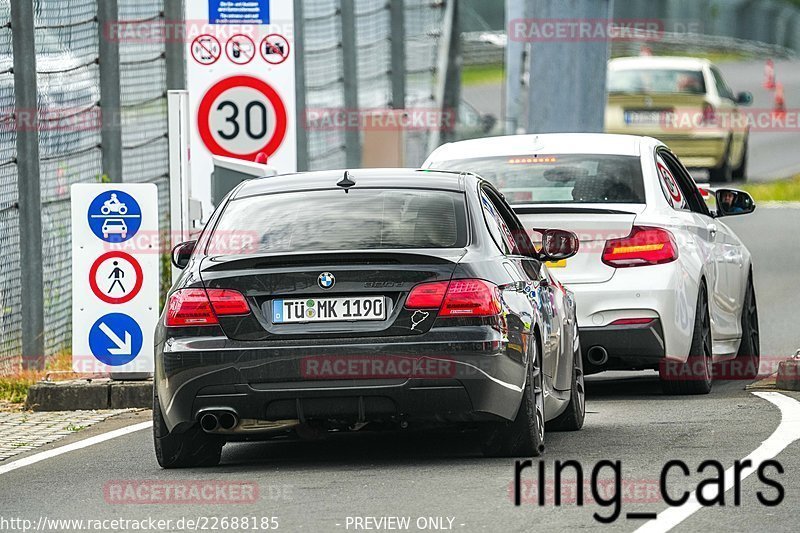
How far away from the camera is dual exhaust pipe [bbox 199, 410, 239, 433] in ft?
29.2

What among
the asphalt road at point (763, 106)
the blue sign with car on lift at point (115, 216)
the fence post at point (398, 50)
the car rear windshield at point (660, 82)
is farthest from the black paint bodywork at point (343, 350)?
the asphalt road at point (763, 106)

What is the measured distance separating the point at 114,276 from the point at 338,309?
14.1ft

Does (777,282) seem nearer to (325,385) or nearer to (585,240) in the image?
(585,240)

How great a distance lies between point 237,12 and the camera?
15.0 meters

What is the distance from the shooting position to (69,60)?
50.0 feet

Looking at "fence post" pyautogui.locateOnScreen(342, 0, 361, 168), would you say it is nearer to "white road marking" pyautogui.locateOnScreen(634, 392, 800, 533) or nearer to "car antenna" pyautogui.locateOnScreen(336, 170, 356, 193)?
"white road marking" pyautogui.locateOnScreen(634, 392, 800, 533)

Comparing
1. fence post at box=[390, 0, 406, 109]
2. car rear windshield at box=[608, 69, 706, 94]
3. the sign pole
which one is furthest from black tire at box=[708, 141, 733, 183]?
the sign pole

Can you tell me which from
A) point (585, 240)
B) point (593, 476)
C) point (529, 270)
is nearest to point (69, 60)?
point (585, 240)

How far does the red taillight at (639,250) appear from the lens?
11.7 meters

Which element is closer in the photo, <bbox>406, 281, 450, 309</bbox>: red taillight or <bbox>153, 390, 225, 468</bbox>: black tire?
<bbox>406, 281, 450, 309</bbox>: red taillight

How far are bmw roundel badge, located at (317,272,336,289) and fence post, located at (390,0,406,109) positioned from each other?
608 inches

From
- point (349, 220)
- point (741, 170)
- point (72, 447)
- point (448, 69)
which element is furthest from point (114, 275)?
point (741, 170)

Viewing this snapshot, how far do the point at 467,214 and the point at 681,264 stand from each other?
2.83 meters

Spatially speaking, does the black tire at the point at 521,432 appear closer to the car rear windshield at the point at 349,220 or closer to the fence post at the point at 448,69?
the car rear windshield at the point at 349,220
